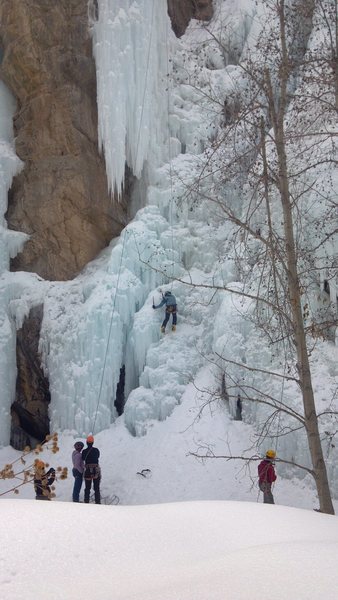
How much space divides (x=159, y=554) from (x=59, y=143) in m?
11.6

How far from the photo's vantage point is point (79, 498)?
8.82 m

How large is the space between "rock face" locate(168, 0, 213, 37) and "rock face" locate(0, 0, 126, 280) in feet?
8.43

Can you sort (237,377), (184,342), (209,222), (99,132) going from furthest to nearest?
(99,132), (209,222), (184,342), (237,377)

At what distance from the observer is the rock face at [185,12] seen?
551 inches

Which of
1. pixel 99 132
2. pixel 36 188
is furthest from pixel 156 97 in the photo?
pixel 36 188

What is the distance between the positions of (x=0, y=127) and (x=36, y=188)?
1.97 meters

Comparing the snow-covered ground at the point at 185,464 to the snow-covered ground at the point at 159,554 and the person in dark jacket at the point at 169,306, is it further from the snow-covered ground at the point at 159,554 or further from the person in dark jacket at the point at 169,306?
the snow-covered ground at the point at 159,554

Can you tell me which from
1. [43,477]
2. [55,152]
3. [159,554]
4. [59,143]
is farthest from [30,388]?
[159,554]

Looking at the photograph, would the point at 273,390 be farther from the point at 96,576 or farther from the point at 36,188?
the point at 36,188

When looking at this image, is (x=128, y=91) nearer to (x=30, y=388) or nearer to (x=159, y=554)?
(x=30, y=388)

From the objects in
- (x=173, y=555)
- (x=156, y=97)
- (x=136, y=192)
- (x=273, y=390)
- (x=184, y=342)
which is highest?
(x=156, y=97)

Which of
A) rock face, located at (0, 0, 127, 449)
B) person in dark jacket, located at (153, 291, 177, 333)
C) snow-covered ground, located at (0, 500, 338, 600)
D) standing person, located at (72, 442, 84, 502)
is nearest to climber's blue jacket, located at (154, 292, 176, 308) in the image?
person in dark jacket, located at (153, 291, 177, 333)

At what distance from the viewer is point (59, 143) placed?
12586mm

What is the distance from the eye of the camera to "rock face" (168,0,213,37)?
14008mm
